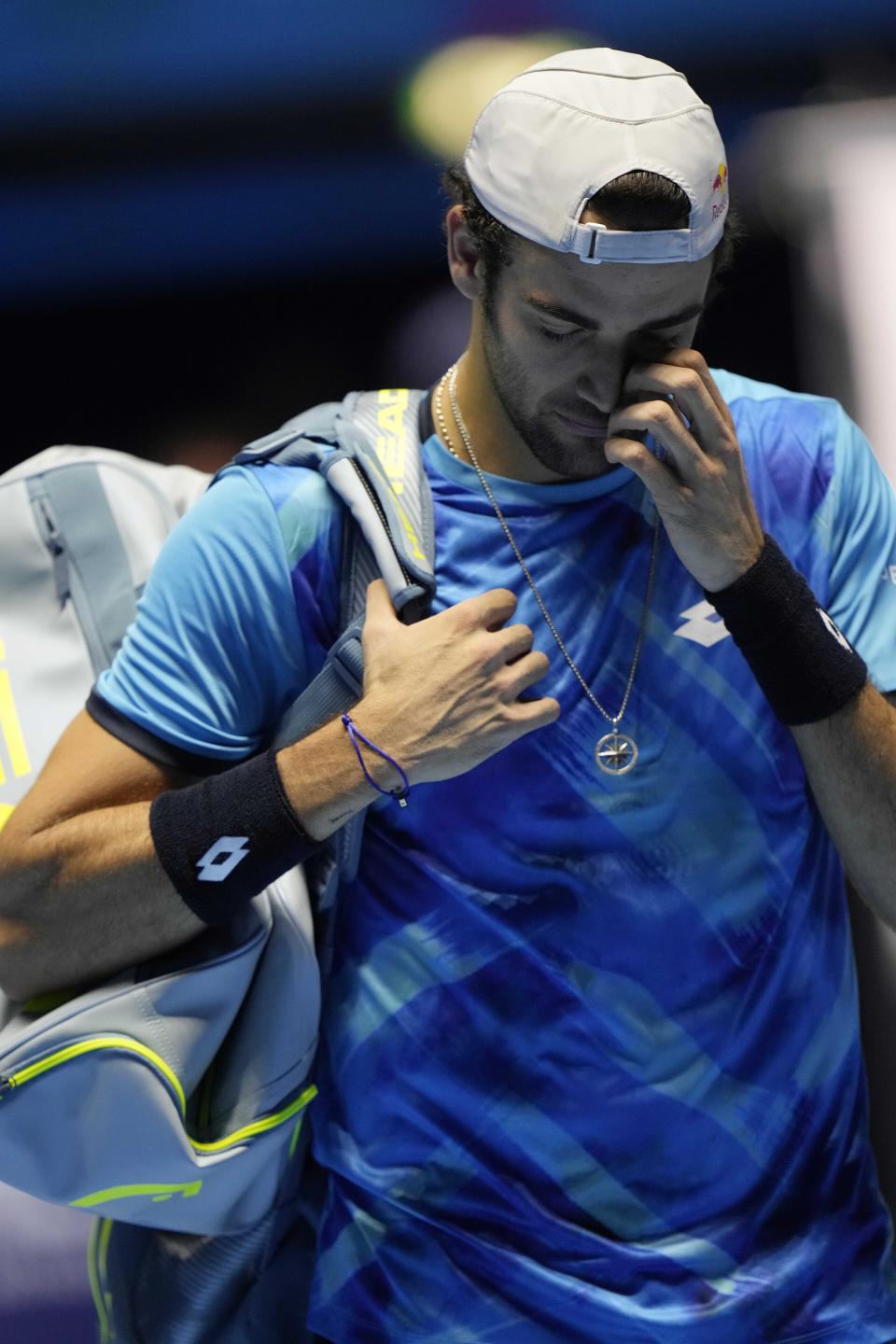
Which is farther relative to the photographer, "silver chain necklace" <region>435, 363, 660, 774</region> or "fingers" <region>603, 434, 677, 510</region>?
"silver chain necklace" <region>435, 363, 660, 774</region>

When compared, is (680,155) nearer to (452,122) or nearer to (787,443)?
(787,443)

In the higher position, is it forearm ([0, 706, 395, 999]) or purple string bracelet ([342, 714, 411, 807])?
purple string bracelet ([342, 714, 411, 807])

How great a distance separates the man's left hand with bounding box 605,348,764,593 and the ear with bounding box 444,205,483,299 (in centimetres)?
22

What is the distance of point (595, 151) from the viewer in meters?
1.30

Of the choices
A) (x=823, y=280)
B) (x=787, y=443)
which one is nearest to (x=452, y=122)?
(x=823, y=280)

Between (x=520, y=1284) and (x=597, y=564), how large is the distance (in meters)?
0.64

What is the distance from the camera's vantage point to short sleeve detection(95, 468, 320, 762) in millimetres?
1368

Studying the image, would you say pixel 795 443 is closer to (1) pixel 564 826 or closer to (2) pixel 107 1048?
(1) pixel 564 826

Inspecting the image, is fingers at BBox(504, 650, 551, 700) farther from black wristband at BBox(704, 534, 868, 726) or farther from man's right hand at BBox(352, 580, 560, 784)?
black wristband at BBox(704, 534, 868, 726)

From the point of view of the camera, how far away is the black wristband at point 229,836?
4.30ft

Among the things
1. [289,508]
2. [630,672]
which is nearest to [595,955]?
[630,672]

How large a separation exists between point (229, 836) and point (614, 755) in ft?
1.12

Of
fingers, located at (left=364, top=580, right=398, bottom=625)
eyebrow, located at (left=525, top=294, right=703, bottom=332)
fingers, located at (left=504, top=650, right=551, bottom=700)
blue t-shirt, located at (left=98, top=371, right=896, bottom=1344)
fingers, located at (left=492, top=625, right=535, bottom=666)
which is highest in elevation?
eyebrow, located at (left=525, top=294, right=703, bottom=332)

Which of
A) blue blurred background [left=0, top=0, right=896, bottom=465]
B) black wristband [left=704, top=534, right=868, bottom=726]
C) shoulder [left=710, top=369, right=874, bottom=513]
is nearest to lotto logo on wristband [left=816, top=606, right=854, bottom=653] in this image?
black wristband [left=704, top=534, right=868, bottom=726]
